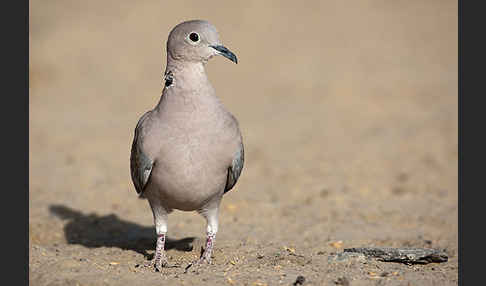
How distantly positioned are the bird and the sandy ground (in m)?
0.79

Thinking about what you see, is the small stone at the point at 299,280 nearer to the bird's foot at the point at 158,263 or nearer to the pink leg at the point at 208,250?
the pink leg at the point at 208,250

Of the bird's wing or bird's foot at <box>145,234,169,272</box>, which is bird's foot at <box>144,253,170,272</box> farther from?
the bird's wing

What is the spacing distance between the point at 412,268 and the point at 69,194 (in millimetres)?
5569

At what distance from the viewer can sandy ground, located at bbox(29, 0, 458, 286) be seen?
6797 millimetres

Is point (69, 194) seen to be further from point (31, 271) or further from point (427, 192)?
point (427, 192)

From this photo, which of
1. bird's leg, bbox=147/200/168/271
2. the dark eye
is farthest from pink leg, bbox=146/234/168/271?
the dark eye

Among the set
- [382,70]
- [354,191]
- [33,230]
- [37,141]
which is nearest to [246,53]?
[382,70]

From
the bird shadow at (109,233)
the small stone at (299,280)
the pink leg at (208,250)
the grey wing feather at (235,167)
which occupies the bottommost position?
the small stone at (299,280)

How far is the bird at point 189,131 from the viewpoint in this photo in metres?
6.03

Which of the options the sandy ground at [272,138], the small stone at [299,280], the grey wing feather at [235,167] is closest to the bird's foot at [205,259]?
the sandy ground at [272,138]

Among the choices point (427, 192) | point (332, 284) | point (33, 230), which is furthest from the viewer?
point (427, 192)

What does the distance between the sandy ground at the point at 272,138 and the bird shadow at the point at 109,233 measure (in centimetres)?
3

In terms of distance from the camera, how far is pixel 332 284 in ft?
18.7

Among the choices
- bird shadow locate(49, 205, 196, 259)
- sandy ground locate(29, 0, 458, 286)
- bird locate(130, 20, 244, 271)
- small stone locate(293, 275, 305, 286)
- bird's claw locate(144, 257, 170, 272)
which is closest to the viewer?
small stone locate(293, 275, 305, 286)
